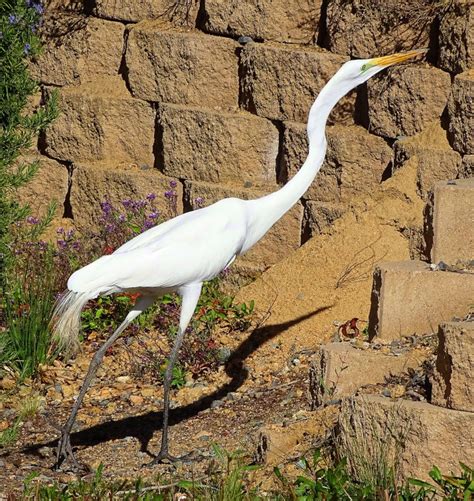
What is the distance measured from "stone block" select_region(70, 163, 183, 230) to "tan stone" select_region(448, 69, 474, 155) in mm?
2212

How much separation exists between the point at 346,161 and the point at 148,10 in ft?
6.65

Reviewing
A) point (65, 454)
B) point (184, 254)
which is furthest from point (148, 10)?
point (65, 454)

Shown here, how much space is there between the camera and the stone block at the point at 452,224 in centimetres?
597

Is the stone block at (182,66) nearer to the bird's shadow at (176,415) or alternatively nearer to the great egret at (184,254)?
the bird's shadow at (176,415)

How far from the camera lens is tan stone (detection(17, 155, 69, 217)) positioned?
9.29m

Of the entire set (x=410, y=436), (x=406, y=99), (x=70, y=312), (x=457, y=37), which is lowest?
(x=410, y=436)

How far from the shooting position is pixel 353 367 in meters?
5.67

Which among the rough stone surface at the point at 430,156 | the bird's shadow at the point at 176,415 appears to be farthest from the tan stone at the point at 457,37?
the bird's shadow at the point at 176,415

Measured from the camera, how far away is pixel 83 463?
604 cm

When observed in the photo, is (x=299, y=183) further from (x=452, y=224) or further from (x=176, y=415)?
(x=176, y=415)

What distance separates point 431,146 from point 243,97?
1.64m

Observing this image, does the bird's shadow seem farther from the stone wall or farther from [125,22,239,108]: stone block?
[125,22,239,108]: stone block

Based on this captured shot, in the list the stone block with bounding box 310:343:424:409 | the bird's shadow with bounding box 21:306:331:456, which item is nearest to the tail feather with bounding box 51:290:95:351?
the bird's shadow with bounding box 21:306:331:456

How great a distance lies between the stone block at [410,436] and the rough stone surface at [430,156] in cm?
244
